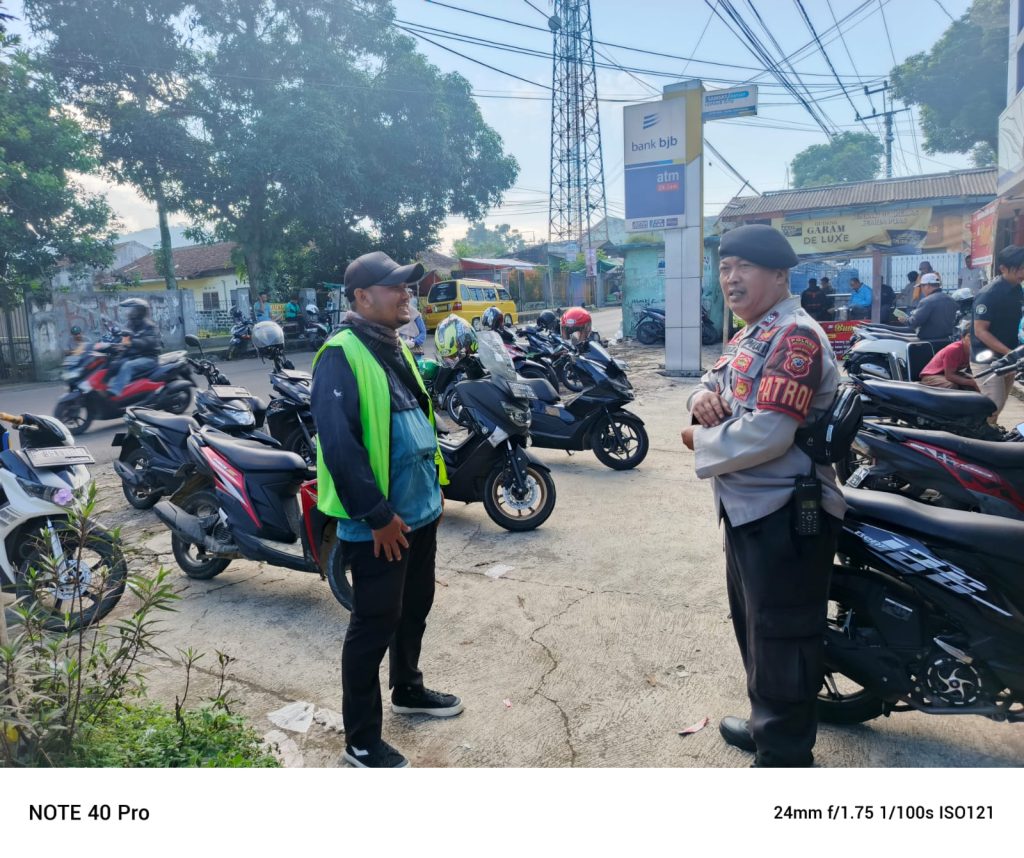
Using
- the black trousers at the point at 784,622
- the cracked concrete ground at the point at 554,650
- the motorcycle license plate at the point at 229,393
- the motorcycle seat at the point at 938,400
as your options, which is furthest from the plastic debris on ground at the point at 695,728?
the motorcycle license plate at the point at 229,393

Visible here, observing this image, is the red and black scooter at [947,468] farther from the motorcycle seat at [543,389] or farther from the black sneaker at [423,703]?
the motorcycle seat at [543,389]

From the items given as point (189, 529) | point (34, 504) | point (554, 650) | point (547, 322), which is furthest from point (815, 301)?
point (34, 504)

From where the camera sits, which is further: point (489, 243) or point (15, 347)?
point (489, 243)

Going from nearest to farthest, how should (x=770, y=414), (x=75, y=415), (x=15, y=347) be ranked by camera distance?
(x=770, y=414) < (x=75, y=415) < (x=15, y=347)

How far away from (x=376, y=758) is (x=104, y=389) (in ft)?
24.4

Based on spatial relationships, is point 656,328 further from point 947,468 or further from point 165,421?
point 947,468

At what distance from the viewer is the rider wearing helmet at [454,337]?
305 inches

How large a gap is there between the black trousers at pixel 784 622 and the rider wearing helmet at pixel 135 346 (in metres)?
7.83

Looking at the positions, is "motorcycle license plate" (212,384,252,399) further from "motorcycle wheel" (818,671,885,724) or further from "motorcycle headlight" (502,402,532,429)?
"motorcycle wheel" (818,671,885,724)

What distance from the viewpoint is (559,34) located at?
5066 mm

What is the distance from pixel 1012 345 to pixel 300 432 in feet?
18.0

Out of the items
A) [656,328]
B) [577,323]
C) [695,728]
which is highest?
[577,323]

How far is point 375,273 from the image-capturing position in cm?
224
